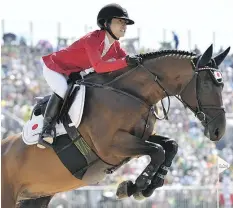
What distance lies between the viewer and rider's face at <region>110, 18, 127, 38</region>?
5.53 metres

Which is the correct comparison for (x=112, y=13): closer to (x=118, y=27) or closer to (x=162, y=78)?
(x=118, y=27)

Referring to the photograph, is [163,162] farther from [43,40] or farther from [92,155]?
[43,40]

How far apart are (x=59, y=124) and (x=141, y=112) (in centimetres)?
93

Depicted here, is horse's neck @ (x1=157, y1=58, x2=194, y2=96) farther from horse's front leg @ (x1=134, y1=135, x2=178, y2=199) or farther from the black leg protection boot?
the black leg protection boot

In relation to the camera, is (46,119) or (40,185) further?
(40,185)

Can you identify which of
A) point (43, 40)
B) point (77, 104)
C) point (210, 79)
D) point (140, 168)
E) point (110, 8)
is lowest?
point (140, 168)

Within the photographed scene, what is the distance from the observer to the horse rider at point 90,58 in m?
5.42

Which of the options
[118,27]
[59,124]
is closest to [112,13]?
[118,27]

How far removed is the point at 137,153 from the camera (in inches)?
209

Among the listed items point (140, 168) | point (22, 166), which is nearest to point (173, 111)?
point (140, 168)

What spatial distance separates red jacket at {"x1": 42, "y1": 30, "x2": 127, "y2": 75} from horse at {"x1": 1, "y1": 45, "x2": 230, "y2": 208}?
0.62 ft

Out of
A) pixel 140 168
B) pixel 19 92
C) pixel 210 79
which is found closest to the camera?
pixel 210 79

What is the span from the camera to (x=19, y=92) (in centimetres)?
1354

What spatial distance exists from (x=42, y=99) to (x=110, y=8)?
4.32 feet
